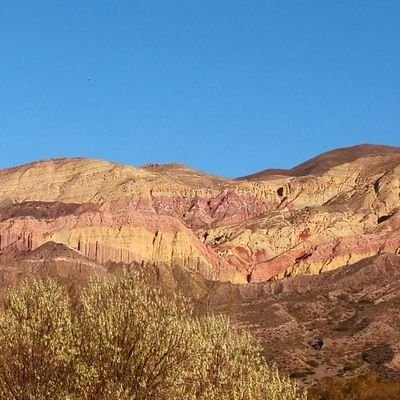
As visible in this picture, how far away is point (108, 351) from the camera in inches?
1475

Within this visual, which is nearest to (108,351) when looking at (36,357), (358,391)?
(36,357)

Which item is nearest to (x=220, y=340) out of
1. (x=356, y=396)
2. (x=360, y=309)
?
(x=356, y=396)

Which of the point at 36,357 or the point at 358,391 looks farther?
the point at 358,391

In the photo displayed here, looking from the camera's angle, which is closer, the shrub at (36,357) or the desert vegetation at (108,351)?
the desert vegetation at (108,351)

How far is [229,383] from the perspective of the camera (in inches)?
1617

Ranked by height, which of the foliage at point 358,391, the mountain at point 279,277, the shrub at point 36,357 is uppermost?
the mountain at point 279,277

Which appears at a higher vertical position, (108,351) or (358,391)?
(108,351)

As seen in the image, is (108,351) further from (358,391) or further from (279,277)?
(279,277)

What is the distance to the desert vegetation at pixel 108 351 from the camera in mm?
37375

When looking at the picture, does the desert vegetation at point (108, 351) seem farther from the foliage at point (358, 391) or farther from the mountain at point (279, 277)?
the mountain at point (279, 277)

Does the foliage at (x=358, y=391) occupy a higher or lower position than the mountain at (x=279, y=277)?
lower

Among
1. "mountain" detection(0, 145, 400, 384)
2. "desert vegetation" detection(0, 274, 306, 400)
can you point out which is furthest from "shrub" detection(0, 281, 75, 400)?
"mountain" detection(0, 145, 400, 384)

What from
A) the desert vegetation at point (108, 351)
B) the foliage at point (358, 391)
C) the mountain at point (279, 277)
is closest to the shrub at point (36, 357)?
the desert vegetation at point (108, 351)

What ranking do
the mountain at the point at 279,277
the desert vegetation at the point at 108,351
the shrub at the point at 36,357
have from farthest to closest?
the mountain at the point at 279,277
the shrub at the point at 36,357
the desert vegetation at the point at 108,351
